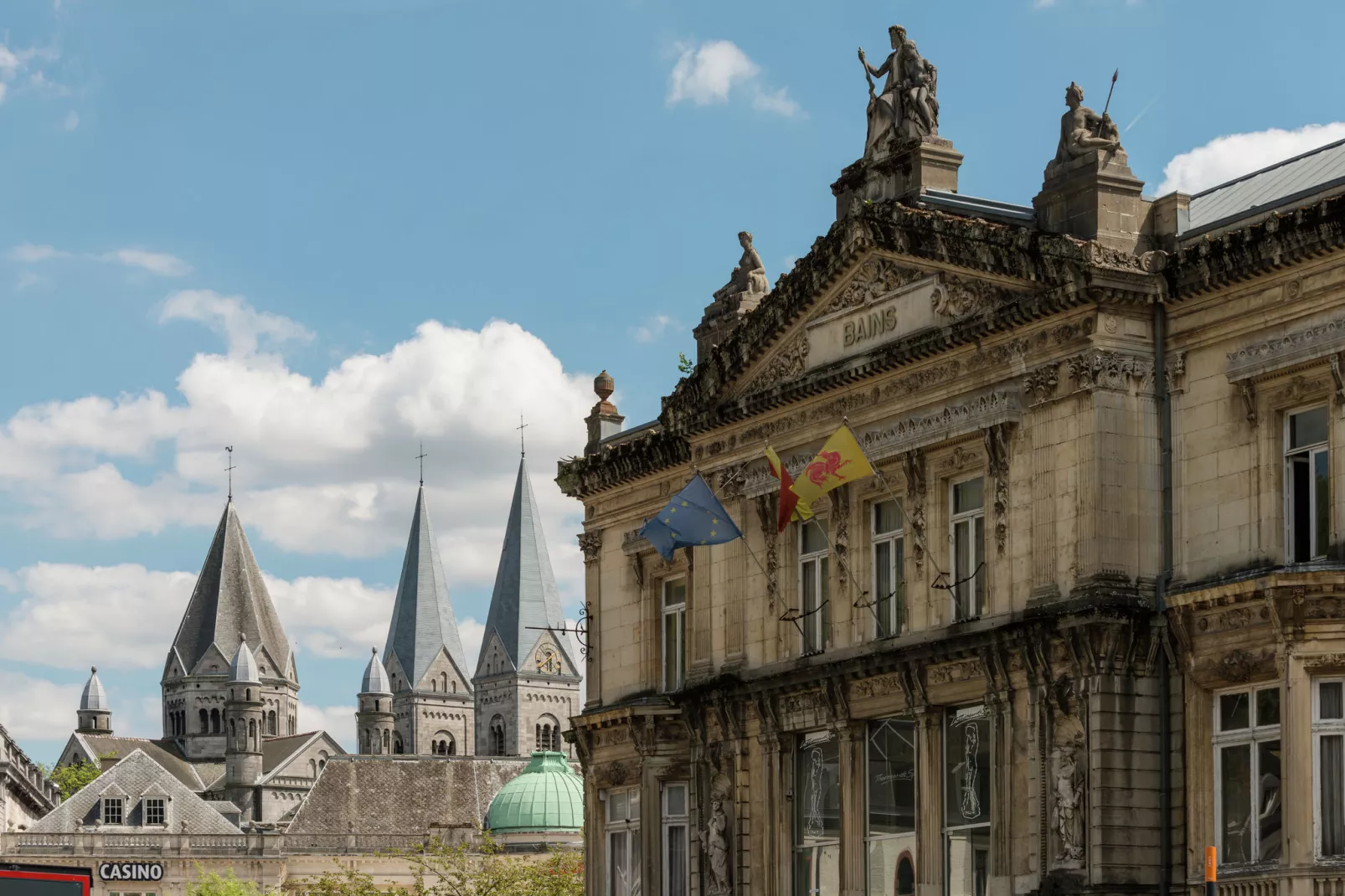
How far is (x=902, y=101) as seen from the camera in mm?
41781

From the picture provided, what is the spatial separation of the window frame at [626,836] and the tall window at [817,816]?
19.6 ft

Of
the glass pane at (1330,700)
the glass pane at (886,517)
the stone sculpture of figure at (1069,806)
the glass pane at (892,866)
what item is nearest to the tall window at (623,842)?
the glass pane at (892,866)

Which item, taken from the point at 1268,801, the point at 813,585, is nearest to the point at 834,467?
the point at 813,585

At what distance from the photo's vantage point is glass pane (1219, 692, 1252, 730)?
1344 inches

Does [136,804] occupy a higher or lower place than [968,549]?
lower

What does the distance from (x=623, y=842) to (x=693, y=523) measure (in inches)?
358

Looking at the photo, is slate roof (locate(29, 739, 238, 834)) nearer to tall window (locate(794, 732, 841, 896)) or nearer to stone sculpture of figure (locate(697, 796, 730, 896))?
stone sculpture of figure (locate(697, 796, 730, 896))

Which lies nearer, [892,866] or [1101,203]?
[1101,203]

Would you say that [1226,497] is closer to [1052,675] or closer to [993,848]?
[1052,675]

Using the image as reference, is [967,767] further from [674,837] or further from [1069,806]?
[674,837]

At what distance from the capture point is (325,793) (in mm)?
177250

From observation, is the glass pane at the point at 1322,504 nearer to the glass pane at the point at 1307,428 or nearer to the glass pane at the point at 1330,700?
the glass pane at the point at 1307,428

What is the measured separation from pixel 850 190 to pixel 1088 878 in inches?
532

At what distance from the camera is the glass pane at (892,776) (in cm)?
3962
